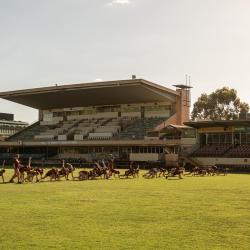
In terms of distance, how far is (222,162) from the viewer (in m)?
61.9

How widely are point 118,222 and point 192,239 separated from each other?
9.73 ft

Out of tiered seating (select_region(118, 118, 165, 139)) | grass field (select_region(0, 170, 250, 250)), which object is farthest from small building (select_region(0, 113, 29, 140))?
grass field (select_region(0, 170, 250, 250))

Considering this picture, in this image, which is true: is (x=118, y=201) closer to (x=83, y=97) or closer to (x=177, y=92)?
(x=177, y=92)

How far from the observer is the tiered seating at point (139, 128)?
75.2 metres

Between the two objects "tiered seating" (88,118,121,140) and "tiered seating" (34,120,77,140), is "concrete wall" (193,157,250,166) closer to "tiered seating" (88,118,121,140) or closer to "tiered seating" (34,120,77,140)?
"tiered seating" (88,118,121,140)

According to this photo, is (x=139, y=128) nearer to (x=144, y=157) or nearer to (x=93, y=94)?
(x=144, y=157)

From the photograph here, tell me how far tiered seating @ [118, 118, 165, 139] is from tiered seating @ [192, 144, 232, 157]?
10838mm

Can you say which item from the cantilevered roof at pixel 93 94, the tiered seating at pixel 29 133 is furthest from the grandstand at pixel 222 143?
the tiered seating at pixel 29 133

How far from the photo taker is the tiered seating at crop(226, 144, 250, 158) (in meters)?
60.8

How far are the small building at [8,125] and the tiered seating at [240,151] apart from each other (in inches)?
2309

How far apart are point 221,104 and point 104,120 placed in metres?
33.8

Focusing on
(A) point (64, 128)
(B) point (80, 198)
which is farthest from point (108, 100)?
(B) point (80, 198)

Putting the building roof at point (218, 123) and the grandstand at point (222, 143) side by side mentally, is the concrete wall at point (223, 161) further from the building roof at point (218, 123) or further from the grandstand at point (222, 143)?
the building roof at point (218, 123)

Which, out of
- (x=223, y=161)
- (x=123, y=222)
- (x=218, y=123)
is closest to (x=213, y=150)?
(x=223, y=161)
